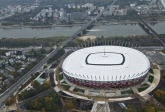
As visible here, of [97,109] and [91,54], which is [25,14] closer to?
[91,54]

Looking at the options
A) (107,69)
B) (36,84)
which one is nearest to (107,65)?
(107,69)

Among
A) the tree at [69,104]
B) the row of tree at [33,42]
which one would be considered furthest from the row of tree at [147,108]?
the row of tree at [33,42]

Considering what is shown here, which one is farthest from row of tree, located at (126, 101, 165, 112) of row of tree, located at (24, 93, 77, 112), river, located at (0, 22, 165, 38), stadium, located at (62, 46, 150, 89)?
river, located at (0, 22, 165, 38)

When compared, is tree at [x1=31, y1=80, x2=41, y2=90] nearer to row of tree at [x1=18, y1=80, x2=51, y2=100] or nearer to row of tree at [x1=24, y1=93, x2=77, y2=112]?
row of tree at [x1=18, y1=80, x2=51, y2=100]

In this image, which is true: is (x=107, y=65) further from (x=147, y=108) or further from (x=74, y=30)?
(x=74, y=30)

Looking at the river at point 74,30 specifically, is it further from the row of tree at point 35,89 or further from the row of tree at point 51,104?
the row of tree at point 51,104

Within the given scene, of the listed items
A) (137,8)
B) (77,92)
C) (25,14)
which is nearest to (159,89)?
(77,92)

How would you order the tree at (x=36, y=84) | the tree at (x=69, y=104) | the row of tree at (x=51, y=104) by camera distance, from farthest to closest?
the tree at (x=36, y=84) < the row of tree at (x=51, y=104) < the tree at (x=69, y=104)
